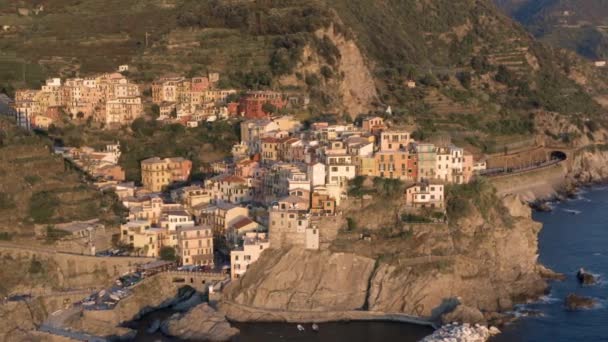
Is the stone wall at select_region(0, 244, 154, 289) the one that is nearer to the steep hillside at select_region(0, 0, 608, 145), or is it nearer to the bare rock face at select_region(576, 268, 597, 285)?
the bare rock face at select_region(576, 268, 597, 285)

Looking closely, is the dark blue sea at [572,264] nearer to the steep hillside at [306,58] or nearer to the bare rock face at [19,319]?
the steep hillside at [306,58]

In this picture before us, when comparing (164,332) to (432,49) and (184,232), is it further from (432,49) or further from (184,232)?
(432,49)

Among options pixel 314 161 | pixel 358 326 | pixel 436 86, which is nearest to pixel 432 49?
pixel 436 86

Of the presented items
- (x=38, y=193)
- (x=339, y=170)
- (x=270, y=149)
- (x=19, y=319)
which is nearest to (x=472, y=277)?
(x=339, y=170)

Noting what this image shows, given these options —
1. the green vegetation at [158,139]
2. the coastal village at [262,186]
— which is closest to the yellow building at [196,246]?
the coastal village at [262,186]

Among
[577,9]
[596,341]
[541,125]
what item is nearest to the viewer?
[596,341]

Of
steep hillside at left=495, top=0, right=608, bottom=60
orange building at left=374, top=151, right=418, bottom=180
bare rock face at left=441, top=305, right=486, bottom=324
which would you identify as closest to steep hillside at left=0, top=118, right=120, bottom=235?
orange building at left=374, top=151, right=418, bottom=180
